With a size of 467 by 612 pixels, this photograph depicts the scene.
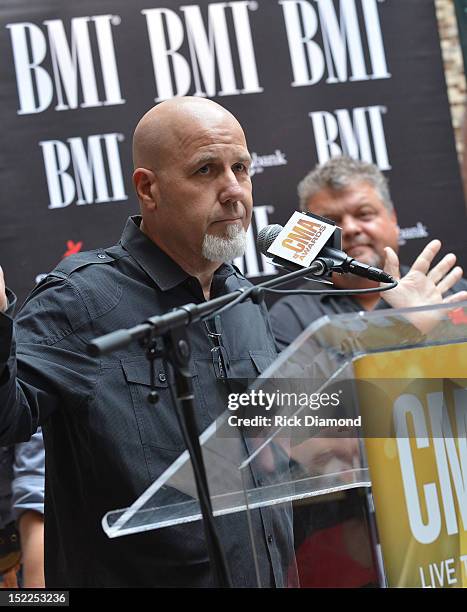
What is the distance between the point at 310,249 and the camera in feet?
5.62

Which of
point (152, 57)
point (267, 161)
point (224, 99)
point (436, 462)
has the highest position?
point (152, 57)

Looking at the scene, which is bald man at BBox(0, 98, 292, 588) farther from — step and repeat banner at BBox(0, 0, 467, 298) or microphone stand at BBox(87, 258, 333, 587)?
step and repeat banner at BBox(0, 0, 467, 298)

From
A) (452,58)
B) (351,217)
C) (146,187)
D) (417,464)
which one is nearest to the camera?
(417,464)

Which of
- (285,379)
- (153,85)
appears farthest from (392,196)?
(285,379)

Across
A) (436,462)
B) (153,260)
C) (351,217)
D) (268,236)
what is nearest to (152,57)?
(351,217)

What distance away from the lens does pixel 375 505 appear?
1.23 meters

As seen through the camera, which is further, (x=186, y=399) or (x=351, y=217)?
(x=351, y=217)

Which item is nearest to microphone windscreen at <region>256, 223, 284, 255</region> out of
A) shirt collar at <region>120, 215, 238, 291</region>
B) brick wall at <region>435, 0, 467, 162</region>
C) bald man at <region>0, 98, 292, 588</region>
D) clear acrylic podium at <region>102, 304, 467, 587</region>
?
bald man at <region>0, 98, 292, 588</region>

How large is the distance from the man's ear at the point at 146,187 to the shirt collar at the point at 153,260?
0.06m

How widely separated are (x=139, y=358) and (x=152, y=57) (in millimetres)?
1712

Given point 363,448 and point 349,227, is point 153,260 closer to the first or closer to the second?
point 363,448

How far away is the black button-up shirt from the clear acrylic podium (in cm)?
37
